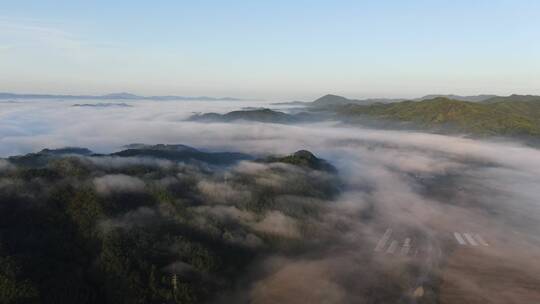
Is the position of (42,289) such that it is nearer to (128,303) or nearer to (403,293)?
(128,303)

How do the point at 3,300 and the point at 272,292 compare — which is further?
the point at 272,292

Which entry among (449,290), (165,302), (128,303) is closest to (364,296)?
(449,290)

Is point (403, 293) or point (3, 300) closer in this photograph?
point (3, 300)

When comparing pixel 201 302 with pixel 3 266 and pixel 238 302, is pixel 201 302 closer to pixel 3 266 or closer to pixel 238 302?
pixel 238 302

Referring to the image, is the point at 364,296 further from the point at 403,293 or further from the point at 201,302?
the point at 201,302

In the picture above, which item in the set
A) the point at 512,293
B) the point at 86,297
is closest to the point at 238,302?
the point at 86,297

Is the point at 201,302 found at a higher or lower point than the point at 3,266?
lower

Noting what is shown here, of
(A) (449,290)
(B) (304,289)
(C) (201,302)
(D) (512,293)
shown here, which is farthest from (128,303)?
(D) (512,293)
